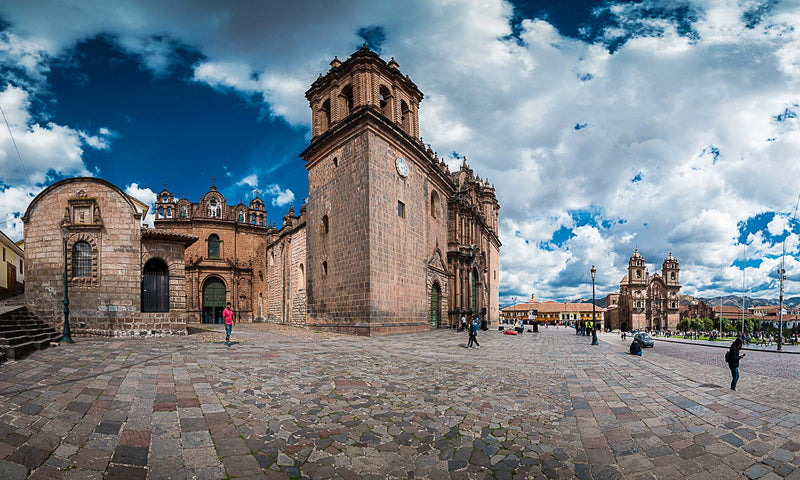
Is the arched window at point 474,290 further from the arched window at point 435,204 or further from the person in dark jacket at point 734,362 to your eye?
the person in dark jacket at point 734,362

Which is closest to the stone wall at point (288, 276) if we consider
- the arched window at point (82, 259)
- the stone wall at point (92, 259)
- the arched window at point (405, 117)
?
the arched window at point (405, 117)

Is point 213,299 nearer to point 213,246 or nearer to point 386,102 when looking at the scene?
point 213,246

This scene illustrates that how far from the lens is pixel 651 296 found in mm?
76500

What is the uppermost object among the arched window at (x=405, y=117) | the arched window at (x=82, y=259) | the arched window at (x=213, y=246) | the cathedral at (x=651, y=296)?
the arched window at (x=405, y=117)

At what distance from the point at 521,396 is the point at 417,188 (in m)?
17.5

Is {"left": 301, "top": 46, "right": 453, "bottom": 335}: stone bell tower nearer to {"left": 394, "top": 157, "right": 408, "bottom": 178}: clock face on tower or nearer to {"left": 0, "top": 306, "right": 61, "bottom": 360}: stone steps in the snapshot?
{"left": 394, "top": 157, "right": 408, "bottom": 178}: clock face on tower

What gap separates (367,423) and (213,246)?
35.7 m

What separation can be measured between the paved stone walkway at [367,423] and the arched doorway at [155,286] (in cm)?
679

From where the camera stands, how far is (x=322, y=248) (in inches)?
866

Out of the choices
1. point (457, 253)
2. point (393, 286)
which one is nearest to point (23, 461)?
point (393, 286)

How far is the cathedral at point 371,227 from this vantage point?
19141 mm

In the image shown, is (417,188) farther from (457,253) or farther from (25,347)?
(25,347)

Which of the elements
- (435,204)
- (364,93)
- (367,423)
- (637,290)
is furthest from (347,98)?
(637,290)

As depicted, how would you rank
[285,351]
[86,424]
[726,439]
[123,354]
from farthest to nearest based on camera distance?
[285,351] → [123,354] → [726,439] → [86,424]
